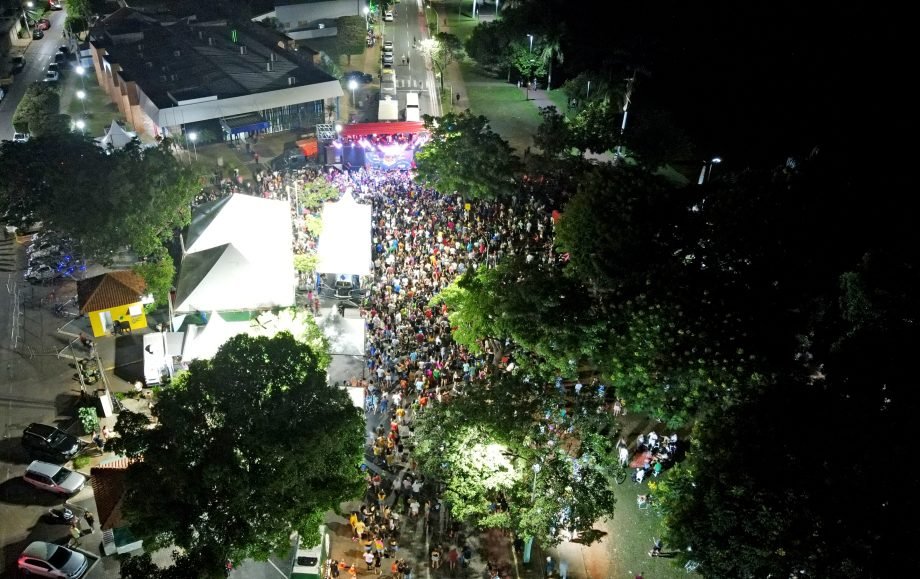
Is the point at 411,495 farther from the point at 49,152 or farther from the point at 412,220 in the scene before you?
the point at 49,152

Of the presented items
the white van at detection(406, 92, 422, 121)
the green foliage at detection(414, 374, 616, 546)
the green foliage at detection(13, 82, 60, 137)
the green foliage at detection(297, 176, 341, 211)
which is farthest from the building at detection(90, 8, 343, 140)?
the green foliage at detection(414, 374, 616, 546)

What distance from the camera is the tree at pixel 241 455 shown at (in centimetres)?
1579

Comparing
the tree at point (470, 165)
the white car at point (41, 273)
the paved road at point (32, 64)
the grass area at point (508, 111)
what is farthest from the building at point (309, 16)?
the white car at point (41, 273)

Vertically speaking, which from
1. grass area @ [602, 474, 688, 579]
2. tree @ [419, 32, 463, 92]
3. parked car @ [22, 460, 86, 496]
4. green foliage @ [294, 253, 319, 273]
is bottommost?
grass area @ [602, 474, 688, 579]

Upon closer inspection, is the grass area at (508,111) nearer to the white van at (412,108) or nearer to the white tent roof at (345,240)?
the white van at (412,108)

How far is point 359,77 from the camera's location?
55375 millimetres

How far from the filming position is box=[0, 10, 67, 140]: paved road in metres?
46.7

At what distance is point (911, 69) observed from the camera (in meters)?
45.6

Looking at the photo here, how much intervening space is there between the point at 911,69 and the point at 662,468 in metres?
38.8

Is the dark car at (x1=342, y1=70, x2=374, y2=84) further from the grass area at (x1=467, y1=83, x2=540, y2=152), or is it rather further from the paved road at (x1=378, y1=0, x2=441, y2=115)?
the grass area at (x1=467, y1=83, x2=540, y2=152)

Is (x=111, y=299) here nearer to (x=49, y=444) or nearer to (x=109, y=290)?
(x=109, y=290)

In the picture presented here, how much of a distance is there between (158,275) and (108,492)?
10.8 metres

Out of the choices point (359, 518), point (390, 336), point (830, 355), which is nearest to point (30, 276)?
point (390, 336)

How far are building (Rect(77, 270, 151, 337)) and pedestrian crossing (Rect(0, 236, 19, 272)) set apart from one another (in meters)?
6.80
